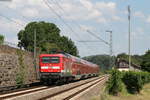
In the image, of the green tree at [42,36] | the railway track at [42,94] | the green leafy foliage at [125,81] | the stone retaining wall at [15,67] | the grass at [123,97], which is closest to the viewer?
the railway track at [42,94]

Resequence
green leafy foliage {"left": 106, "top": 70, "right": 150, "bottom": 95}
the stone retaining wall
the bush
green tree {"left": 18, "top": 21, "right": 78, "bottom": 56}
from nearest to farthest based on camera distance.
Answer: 1. the stone retaining wall
2. the bush
3. green leafy foliage {"left": 106, "top": 70, "right": 150, "bottom": 95}
4. green tree {"left": 18, "top": 21, "right": 78, "bottom": 56}

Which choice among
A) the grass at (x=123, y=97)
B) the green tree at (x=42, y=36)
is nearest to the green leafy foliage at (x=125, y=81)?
the grass at (x=123, y=97)

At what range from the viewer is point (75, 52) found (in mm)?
99188

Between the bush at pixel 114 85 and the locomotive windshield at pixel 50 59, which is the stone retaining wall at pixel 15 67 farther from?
the bush at pixel 114 85

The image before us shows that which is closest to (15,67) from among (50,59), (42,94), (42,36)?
(50,59)

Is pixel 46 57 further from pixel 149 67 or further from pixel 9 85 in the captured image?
pixel 149 67

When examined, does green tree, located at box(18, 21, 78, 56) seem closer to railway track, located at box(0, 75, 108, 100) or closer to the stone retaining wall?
the stone retaining wall

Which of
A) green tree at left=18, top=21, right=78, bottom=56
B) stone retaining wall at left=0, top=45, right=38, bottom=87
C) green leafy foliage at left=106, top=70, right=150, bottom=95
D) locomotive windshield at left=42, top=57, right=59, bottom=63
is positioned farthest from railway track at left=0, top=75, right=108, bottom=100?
green tree at left=18, top=21, right=78, bottom=56

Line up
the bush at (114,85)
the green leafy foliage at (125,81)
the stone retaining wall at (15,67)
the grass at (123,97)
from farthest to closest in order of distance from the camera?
the green leafy foliage at (125,81) < the bush at (114,85) < the stone retaining wall at (15,67) < the grass at (123,97)

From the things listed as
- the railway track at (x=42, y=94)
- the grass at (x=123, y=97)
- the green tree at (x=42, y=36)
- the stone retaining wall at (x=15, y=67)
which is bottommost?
the grass at (x=123, y=97)

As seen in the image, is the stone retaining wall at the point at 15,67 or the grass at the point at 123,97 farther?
the stone retaining wall at the point at 15,67

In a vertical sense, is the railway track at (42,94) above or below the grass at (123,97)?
above

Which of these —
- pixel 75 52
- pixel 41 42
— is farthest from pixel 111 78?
pixel 75 52

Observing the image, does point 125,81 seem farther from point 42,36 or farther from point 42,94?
point 42,36
